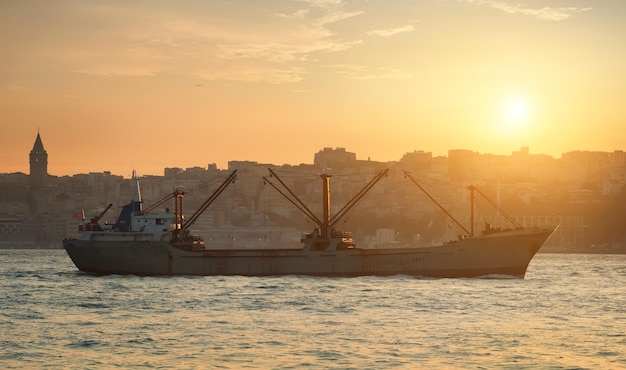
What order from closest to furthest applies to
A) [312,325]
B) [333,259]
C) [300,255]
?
[312,325], [333,259], [300,255]

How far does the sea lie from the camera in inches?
1483

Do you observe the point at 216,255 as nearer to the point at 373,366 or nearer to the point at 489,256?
the point at 489,256

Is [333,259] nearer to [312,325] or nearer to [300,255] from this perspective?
[300,255]

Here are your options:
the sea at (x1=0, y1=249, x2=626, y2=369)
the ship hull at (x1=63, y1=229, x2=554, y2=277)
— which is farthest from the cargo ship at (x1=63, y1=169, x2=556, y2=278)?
→ the sea at (x1=0, y1=249, x2=626, y2=369)

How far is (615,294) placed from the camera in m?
72.8

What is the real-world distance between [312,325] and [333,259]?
39.7 meters

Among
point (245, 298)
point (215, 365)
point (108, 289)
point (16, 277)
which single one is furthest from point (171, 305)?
point (16, 277)

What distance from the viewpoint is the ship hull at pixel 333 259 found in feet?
283

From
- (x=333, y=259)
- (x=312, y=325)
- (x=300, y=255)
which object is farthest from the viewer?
(x=300, y=255)

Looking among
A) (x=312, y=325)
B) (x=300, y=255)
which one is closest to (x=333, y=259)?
(x=300, y=255)

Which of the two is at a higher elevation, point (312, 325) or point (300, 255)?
point (300, 255)

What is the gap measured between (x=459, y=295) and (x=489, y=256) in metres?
19.1

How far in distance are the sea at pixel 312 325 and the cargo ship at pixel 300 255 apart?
6.26 metres

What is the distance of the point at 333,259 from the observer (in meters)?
88.6
